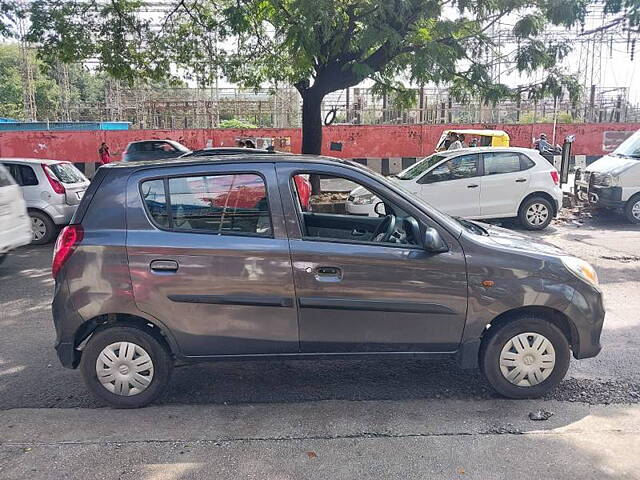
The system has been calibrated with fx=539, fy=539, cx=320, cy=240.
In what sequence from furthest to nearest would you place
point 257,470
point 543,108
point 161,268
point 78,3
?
point 543,108
point 78,3
point 161,268
point 257,470

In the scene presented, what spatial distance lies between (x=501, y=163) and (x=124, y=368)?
846cm

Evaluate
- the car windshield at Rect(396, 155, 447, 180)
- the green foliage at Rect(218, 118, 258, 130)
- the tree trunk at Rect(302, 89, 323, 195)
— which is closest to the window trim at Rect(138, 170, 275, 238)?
the car windshield at Rect(396, 155, 447, 180)

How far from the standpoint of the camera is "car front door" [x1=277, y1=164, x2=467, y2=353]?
365 cm

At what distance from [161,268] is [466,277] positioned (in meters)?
2.07

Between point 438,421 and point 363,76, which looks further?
point 363,76

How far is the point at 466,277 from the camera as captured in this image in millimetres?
3678

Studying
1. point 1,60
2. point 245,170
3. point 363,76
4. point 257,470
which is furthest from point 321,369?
point 1,60

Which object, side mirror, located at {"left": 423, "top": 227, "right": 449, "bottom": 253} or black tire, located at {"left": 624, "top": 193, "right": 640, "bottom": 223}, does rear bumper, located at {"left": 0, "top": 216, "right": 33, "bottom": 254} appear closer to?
side mirror, located at {"left": 423, "top": 227, "right": 449, "bottom": 253}

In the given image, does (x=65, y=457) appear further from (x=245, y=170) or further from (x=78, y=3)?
(x=78, y=3)

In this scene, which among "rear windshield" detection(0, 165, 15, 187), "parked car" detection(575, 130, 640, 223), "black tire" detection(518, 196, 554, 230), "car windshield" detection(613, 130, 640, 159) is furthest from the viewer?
"car windshield" detection(613, 130, 640, 159)

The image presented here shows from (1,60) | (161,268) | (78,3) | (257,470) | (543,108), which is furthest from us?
(1,60)

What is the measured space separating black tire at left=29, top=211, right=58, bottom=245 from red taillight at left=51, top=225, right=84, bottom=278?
644 cm

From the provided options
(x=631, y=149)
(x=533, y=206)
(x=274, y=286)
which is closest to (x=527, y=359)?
(x=274, y=286)

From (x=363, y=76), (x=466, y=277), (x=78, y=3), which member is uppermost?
(x=78, y=3)
